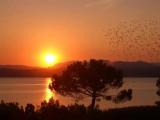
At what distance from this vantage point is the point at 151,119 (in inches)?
932

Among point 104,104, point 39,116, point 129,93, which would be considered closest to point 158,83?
point 129,93

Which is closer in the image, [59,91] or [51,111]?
[51,111]

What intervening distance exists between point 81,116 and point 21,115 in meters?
2.64

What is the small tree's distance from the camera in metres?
34.0

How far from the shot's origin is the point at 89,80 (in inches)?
1348

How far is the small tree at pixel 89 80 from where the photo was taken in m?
34.0

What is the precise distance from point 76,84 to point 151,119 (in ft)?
39.4

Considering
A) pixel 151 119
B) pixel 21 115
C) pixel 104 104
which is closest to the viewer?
pixel 21 115

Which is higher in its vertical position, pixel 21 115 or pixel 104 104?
pixel 21 115

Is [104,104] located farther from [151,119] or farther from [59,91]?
[151,119]

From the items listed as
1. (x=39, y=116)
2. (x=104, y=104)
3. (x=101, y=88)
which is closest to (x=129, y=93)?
(x=101, y=88)

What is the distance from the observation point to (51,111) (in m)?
20.3

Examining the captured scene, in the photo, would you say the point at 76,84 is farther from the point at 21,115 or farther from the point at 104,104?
the point at 104,104

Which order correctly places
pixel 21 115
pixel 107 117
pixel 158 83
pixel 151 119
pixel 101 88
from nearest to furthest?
pixel 21 115 → pixel 107 117 → pixel 151 119 → pixel 101 88 → pixel 158 83
